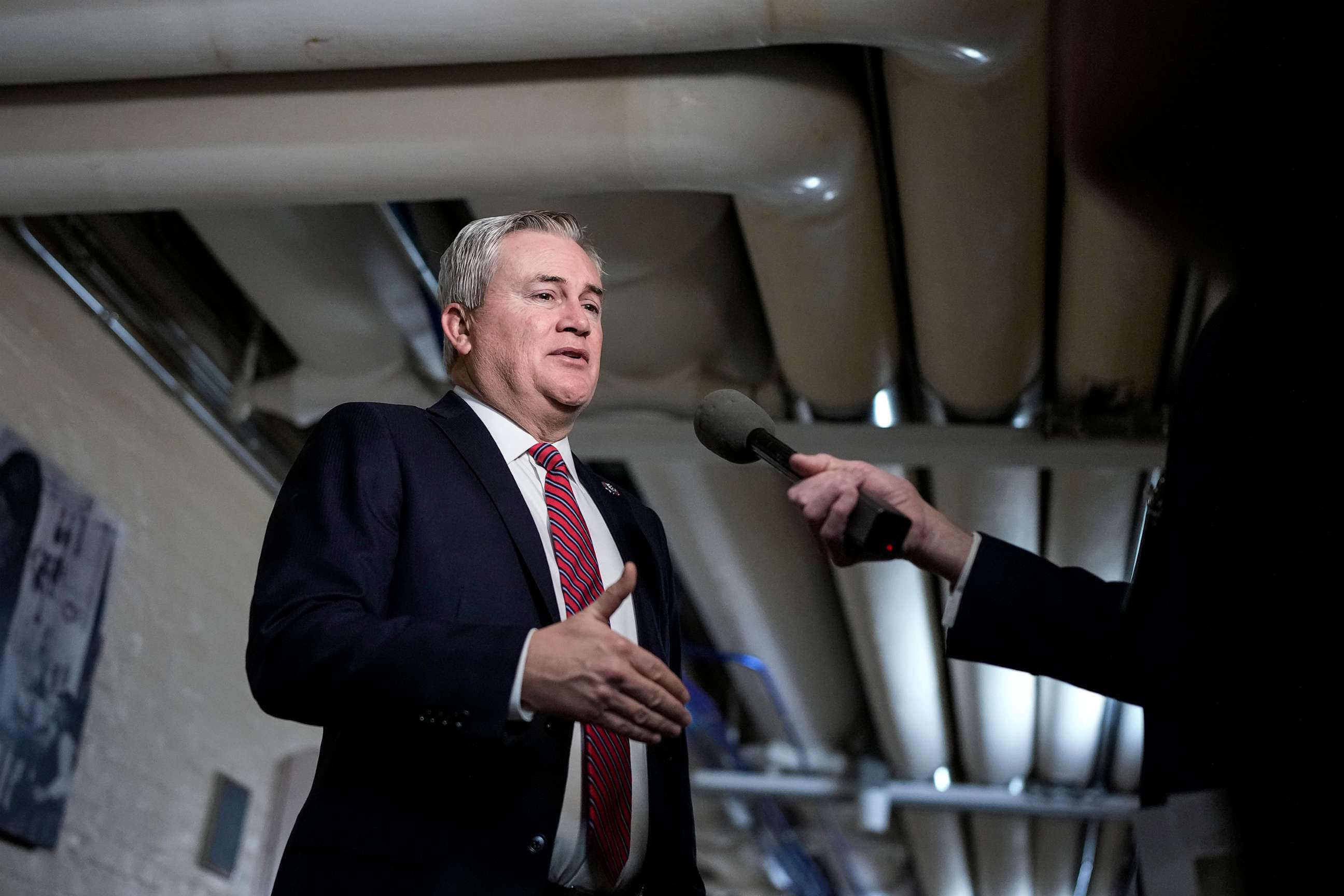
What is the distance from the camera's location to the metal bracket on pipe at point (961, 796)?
6500 millimetres

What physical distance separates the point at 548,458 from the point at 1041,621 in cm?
65

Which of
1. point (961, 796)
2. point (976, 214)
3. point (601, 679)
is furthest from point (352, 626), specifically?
point (961, 796)

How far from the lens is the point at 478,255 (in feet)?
6.19

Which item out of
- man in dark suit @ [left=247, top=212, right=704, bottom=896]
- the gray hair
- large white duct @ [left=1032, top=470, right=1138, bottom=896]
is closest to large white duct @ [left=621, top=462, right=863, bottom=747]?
A: large white duct @ [left=1032, top=470, right=1138, bottom=896]

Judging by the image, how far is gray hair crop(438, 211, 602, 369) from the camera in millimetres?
1862

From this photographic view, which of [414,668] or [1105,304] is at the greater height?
[1105,304]

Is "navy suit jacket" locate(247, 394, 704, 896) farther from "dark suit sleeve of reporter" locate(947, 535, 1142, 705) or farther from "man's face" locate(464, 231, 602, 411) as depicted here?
"dark suit sleeve of reporter" locate(947, 535, 1142, 705)

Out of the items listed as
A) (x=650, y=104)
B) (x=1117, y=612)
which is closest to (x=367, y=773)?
(x=1117, y=612)

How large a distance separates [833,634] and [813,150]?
321 centimetres

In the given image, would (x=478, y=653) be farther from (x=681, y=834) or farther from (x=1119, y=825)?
(x=1119, y=825)

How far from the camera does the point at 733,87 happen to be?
9.19 ft

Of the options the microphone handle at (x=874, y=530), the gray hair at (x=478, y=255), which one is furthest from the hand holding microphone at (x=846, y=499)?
the gray hair at (x=478, y=255)

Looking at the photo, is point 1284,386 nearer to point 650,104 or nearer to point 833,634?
point 650,104

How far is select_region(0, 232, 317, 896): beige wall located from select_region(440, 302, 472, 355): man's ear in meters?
2.09
